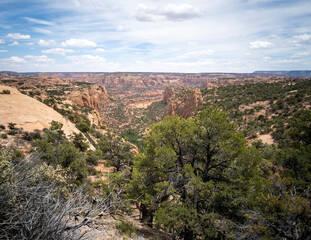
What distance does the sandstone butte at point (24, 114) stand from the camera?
21500 mm

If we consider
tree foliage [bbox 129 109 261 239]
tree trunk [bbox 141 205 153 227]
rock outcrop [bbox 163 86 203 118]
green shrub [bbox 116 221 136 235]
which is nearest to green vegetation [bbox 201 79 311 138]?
rock outcrop [bbox 163 86 203 118]

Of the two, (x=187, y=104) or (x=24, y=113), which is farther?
(x=187, y=104)

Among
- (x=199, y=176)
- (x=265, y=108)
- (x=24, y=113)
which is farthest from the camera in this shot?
(x=265, y=108)

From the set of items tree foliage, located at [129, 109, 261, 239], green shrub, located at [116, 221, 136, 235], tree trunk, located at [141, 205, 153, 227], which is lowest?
tree trunk, located at [141, 205, 153, 227]

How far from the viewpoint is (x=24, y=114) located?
23.6 m

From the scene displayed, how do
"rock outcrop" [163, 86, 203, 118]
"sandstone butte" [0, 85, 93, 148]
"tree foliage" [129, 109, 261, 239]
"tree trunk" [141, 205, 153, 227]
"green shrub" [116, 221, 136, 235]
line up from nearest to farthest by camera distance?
"tree foliage" [129, 109, 261, 239] → "green shrub" [116, 221, 136, 235] → "tree trunk" [141, 205, 153, 227] → "sandstone butte" [0, 85, 93, 148] → "rock outcrop" [163, 86, 203, 118]

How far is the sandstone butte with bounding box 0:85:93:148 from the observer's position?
2150 cm

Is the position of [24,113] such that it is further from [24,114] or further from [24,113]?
[24,114]

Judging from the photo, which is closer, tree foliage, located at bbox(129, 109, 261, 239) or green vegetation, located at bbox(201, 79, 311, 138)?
tree foliage, located at bbox(129, 109, 261, 239)

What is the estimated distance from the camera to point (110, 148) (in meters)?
19.6

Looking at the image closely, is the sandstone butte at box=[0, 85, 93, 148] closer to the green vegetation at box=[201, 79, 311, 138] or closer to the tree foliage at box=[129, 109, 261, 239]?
the tree foliage at box=[129, 109, 261, 239]

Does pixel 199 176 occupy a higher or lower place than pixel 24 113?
lower

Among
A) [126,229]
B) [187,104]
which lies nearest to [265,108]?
[187,104]

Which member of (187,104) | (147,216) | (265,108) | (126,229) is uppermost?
(265,108)
